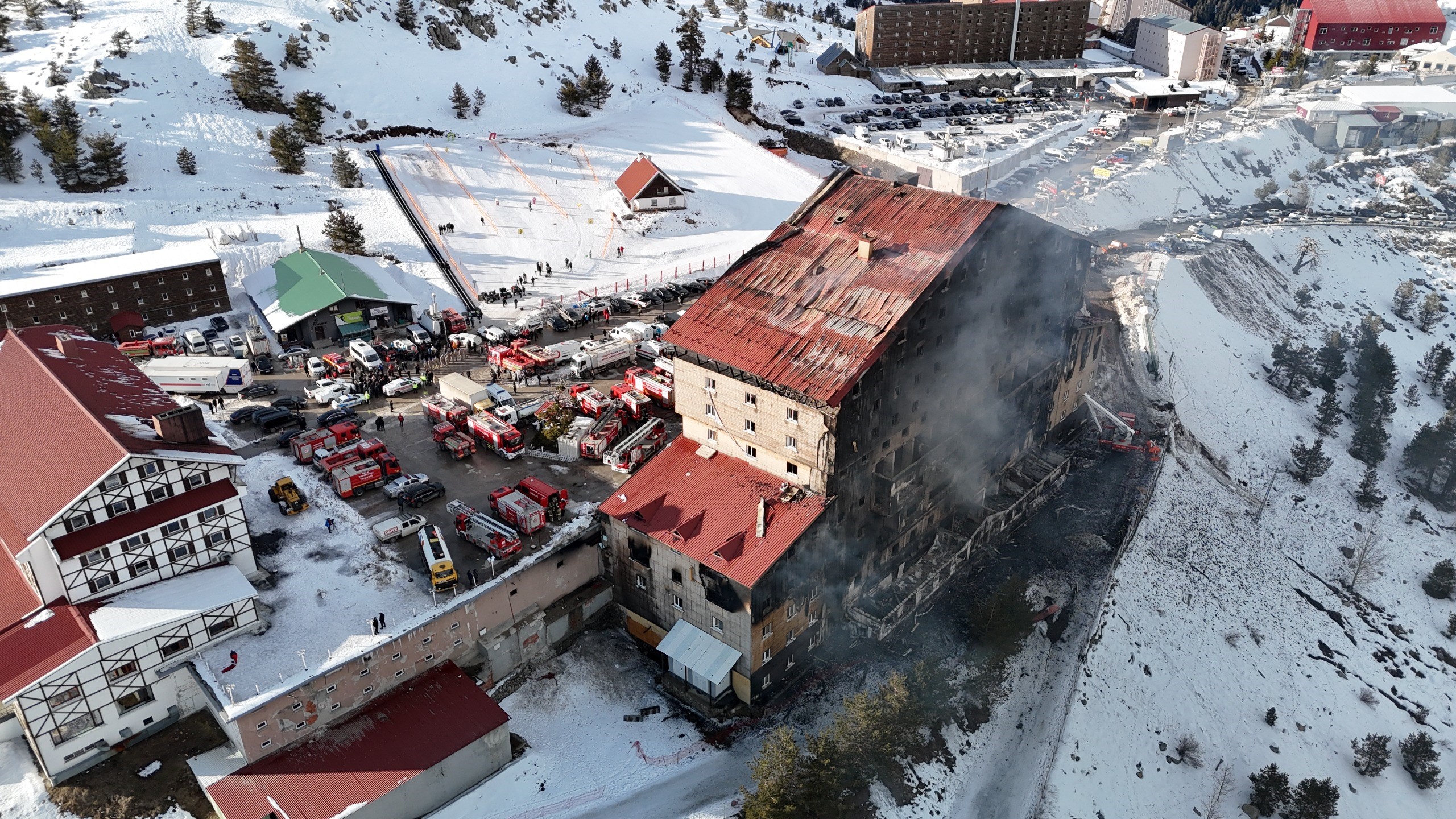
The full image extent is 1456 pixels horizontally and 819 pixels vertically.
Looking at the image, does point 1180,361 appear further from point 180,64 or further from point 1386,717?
point 180,64

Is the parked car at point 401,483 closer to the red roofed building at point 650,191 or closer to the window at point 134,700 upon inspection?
the window at point 134,700

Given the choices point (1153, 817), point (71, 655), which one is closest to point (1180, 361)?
point (1153, 817)

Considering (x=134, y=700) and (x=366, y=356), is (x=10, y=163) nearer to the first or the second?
(x=366, y=356)

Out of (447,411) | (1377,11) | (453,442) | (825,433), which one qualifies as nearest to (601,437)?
(453,442)

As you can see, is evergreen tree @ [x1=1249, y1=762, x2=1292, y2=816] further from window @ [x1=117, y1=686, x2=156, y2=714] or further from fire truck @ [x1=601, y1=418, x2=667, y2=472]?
window @ [x1=117, y1=686, x2=156, y2=714]

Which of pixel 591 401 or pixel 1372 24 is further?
pixel 1372 24

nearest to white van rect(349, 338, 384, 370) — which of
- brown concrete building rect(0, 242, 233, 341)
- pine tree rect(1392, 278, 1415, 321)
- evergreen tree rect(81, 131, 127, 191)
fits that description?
brown concrete building rect(0, 242, 233, 341)
